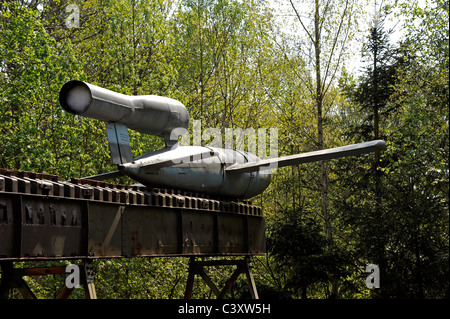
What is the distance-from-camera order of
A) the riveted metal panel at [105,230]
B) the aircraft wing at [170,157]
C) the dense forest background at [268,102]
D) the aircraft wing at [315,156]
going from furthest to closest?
the dense forest background at [268,102], the aircraft wing at [315,156], the aircraft wing at [170,157], the riveted metal panel at [105,230]

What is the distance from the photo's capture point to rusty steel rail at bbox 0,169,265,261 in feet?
28.0

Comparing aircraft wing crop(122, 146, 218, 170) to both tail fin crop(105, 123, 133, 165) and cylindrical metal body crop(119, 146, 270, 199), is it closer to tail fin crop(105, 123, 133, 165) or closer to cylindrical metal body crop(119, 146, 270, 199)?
cylindrical metal body crop(119, 146, 270, 199)

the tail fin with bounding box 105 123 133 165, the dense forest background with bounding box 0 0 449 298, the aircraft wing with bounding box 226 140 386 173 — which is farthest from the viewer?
the dense forest background with bounding box 0 0 449 298

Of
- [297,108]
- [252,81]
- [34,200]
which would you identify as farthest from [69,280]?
[297,108]

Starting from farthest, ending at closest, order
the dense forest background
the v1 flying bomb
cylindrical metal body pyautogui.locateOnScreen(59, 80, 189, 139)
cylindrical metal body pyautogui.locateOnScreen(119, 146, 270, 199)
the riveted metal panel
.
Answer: the dense forest background
cylindrical metal body pyautogui.locateOnScreen(119, 146, 270, 199)
the v1 flying bomb
cylindrical metal body pyautogui.locateOnScreen(59, 80, 189, 139)
the riveted metal panel

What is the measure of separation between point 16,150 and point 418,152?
13.8 m

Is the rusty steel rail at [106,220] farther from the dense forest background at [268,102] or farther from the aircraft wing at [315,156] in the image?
the dense forest background at [268,102]

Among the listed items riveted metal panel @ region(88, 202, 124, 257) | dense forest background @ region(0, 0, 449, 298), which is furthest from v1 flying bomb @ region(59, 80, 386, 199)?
dense forest background @ region(0, 0, 449, 298)

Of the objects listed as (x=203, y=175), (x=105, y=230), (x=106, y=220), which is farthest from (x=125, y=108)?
(x=203, y=175)

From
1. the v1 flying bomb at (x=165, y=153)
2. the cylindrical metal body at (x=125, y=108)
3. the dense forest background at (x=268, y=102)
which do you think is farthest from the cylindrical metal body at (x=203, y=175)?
the dense forest background at (x=268, y=102)

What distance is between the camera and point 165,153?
12.4 m

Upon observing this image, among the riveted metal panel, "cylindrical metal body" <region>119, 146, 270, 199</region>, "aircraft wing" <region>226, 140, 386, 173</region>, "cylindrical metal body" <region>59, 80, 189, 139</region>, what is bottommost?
the riveted metal panel

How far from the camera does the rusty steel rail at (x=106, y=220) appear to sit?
28.0 feet
